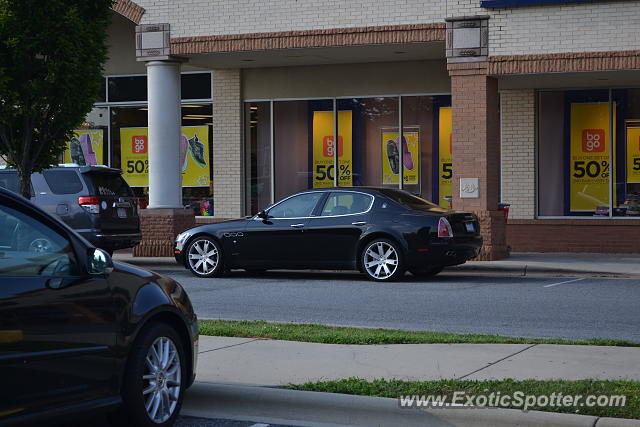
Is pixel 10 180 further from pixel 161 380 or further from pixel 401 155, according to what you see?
pixel 161 380

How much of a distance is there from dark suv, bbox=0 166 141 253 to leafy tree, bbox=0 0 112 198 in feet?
13.7

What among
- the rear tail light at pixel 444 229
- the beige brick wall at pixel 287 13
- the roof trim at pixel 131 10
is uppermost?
the roof trim at pixel 131 10

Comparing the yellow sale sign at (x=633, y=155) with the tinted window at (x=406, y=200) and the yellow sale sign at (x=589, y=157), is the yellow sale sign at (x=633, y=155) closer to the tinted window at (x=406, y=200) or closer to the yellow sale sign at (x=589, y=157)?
the yellow sale sign at (x=589, y=157)

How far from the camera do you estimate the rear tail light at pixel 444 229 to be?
15258 millimetres

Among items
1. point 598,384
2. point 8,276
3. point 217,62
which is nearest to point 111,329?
point 8,276

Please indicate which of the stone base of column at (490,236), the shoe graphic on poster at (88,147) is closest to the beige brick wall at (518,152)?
the stone base of column at (490,236)

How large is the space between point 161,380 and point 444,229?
968 cm

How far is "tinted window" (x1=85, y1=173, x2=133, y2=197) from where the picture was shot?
18.0m

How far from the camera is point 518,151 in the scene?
21391mm

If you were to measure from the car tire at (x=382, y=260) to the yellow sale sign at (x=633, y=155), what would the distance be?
782 cm

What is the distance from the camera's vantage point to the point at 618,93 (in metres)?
21.1

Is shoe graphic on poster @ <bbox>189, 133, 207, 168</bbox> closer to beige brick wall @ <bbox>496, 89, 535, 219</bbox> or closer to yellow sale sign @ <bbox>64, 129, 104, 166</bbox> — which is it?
yellow sale sign @ <bbox>64, 129, 104, 166</bbox>

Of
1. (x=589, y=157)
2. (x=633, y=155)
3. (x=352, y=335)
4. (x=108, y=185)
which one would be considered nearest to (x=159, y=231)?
(x=108, y=185)

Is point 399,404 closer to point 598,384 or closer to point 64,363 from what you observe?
point 598,384
